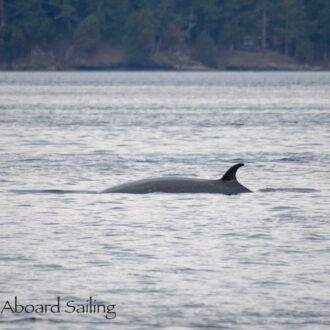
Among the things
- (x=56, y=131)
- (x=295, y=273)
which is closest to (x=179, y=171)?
(x=295, y=273)

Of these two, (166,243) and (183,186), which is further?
(183,186)

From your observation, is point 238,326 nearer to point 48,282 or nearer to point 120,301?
point 120,301

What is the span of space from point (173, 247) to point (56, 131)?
33.0 metres

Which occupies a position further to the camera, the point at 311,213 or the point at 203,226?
the point at 311,213

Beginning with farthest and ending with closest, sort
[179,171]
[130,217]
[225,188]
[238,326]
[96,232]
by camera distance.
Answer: [179,171], [225,188], [130,217], [96,232], [238,326]

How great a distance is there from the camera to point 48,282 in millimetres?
14398

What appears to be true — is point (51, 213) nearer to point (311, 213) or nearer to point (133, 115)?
point (311, 213)

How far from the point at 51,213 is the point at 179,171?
946 centimetres

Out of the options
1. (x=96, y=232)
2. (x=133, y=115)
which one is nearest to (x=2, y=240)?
(x=96, y=232)

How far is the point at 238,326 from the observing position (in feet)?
40.3

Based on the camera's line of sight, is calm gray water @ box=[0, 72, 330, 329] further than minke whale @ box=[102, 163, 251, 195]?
No

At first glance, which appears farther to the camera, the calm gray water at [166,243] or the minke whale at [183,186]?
the minke whale at [183,186]

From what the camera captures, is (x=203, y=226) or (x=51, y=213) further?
(x=51, y=213)

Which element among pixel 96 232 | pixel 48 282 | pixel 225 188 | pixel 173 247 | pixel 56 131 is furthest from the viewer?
pixel 56 131
